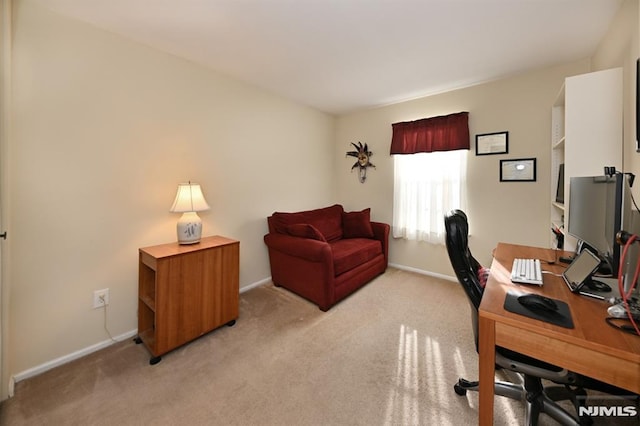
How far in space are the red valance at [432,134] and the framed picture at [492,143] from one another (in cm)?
13

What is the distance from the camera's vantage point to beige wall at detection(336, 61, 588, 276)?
2.55 m

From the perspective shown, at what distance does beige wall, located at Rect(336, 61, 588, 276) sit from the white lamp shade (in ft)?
8.53

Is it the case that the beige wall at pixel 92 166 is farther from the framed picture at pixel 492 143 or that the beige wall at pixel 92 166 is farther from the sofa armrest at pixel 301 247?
the framed picture at pixel 492 143

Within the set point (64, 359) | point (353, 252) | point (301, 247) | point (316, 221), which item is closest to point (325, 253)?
point (301, 247)

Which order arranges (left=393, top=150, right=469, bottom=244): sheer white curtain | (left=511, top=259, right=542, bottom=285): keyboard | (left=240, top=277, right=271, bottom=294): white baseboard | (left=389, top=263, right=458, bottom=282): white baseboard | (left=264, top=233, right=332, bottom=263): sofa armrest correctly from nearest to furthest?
(left=511, top=259, right=542, bottom=285): keyboard, (left=264, top=233, right=332, bottom=263): sofa armrest, (left=240, top=277, right=271, bottom=294): white baseboard, (left=393, top=150, right=469, bottom=244): sheer white curtain, (left=389, top=263, right=458, bottom=282): white baseboard

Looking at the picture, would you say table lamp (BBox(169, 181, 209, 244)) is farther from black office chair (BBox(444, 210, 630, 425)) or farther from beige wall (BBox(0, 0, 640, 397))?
black office chair (BBox(444, 210, 630, 425))

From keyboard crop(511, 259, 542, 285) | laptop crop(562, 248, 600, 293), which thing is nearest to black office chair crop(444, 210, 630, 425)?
keyboard crop(511, 259, 542, 285)

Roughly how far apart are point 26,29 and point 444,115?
12.3 ft

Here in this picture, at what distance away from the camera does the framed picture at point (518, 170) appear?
2.62 meters

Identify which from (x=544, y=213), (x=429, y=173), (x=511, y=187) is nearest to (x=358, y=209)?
(x=429, y=173)

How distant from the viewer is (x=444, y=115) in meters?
3.11

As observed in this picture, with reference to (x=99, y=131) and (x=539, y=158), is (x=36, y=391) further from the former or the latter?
(x=539, y=158)

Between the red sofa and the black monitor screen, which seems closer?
the black monitor screen

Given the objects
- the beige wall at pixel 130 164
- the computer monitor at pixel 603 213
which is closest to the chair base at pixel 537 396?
the computer monitor at pixel 603 213
